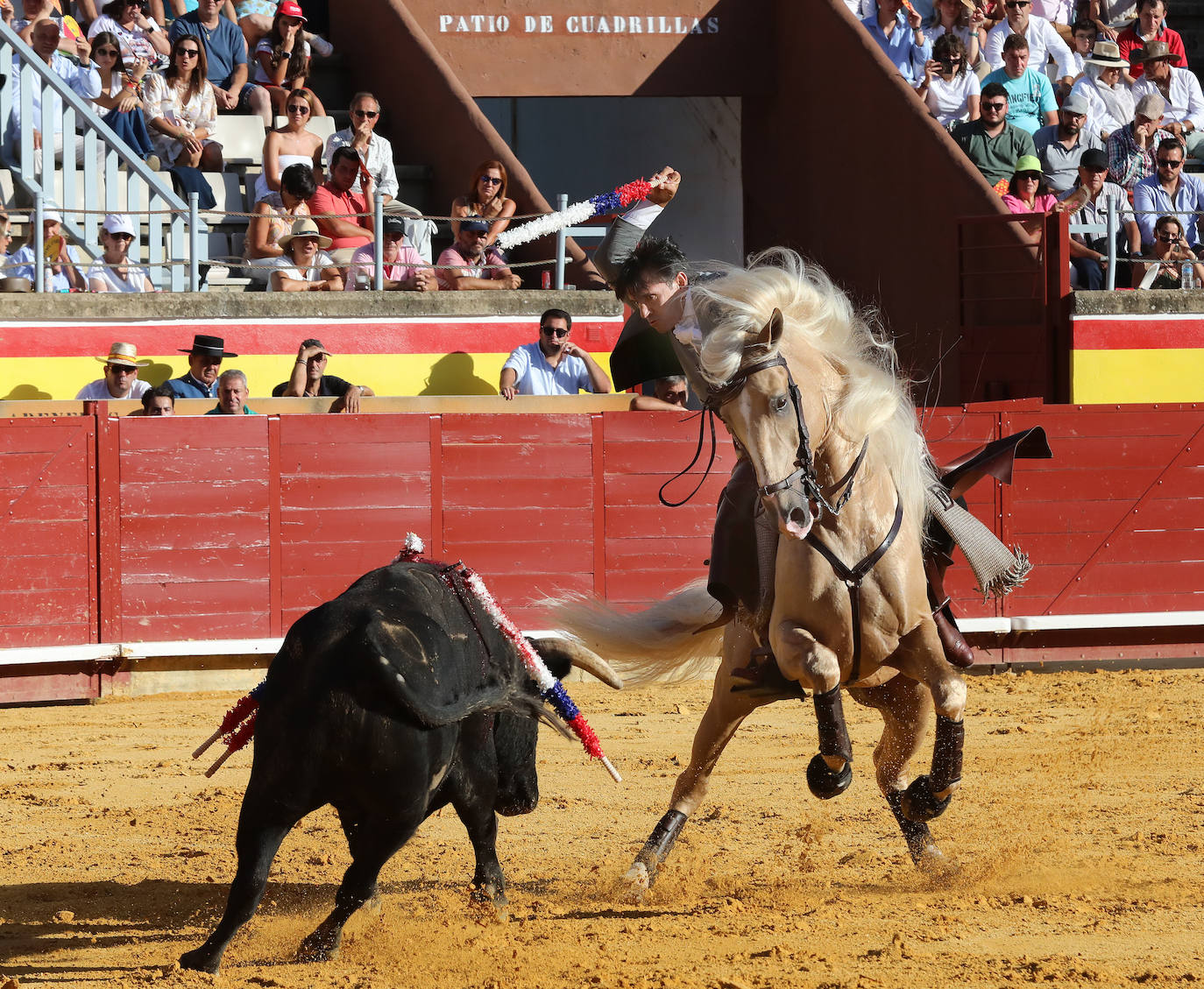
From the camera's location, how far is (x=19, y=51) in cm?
994

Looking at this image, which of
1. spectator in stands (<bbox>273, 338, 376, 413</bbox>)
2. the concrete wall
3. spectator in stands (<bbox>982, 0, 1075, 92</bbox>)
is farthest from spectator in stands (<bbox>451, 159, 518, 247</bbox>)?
spectator in stands (<bbox>982, 0, 1075, 92</bbox>)

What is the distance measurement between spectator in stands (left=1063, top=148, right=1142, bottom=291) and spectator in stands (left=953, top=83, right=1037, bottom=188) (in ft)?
1.52

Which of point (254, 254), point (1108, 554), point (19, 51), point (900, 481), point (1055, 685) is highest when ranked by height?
point (19, 51)

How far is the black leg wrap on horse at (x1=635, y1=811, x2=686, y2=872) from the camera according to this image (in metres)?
4.94

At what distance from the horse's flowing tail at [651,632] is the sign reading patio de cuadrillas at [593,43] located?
27.8 ft

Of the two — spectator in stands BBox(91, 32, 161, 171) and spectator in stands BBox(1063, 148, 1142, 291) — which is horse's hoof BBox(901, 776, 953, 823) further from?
spectator in stands BBox(1063, 148, 1142, 291)

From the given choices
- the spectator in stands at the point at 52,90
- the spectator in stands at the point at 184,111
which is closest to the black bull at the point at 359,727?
the spectator in stands at the point at 52,90

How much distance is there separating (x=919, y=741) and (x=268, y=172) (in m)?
7.05

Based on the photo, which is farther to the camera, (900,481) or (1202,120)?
(1202,120)

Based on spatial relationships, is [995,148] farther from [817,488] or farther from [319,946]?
[319,946]

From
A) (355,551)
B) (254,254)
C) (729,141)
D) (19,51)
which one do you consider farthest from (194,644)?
(729,141)

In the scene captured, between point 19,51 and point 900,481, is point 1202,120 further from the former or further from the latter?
point 900,481

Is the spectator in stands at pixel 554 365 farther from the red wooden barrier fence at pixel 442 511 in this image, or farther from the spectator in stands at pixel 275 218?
the spectator in stands at pixel 275 218

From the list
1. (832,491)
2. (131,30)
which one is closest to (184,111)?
(131,30)
